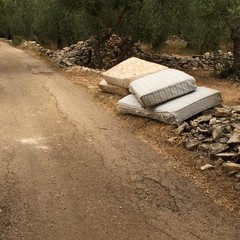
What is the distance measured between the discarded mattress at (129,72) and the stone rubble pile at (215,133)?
283 centimetres

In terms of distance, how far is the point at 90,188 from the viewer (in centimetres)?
638

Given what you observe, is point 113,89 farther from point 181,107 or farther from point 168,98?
point 181,107

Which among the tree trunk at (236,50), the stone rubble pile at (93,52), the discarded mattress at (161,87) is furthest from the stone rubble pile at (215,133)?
the stone rubble pile at (93,52)

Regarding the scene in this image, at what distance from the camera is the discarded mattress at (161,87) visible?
9062 mm

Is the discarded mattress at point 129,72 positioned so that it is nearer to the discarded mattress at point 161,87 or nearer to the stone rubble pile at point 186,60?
the discarded mattress at point 161,87

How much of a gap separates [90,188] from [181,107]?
136 inches

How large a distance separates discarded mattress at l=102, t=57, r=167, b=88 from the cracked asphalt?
148 centimetres

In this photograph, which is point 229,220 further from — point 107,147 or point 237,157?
point 107,147

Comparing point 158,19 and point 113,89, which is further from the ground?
point 158,19

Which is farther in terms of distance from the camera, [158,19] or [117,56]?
[117,56]

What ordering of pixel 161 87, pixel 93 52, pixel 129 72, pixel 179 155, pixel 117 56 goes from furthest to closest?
pixel 93 52
pixel 117 56
pixel 129 72
pixel 161 87
pixel 179 155

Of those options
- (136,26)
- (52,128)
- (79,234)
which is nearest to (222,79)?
(136,26)

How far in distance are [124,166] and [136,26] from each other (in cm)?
1386

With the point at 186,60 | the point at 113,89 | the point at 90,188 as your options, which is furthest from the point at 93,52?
the point at 90,188
